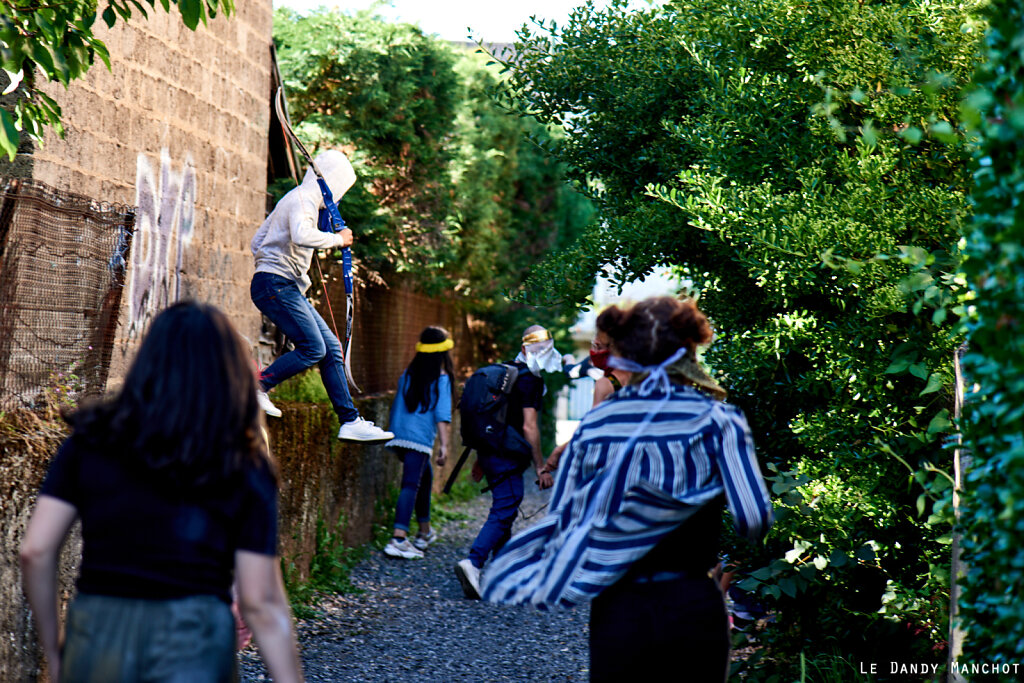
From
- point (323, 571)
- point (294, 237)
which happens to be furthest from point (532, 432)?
point (294, 237)

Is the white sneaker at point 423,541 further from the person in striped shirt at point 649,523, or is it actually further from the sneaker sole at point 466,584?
the person in striped shirt at point 649,523

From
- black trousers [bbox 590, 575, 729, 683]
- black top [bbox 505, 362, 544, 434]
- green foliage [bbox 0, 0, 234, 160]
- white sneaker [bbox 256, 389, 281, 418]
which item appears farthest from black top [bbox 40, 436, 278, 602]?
black top [bbox 505, 362, 544, 434]

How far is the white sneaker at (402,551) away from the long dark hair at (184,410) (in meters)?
6.81

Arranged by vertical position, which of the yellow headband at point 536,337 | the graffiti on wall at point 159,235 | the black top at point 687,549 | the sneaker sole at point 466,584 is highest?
the graffiti on wall at point 159,235

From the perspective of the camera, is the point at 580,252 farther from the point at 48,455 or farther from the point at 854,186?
the point at 48,455

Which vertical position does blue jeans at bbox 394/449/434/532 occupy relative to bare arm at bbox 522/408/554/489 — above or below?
below

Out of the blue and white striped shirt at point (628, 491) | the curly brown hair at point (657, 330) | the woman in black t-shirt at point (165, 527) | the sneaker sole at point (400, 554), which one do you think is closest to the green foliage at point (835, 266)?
the curly brown hair at point (657, 330)

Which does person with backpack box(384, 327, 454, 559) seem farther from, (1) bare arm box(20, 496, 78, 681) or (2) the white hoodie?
(1) bare arm box(20, 496, 78, 681)

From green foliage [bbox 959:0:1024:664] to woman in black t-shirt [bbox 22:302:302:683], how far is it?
1545 mm

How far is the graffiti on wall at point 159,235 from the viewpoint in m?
6.50

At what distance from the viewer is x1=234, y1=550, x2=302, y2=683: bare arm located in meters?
2.32

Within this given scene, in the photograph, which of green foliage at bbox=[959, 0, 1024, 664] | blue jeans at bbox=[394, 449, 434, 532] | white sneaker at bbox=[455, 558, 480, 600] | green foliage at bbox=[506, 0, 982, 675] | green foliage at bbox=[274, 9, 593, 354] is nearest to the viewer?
green foliage at bbox=[959, 0, 1024, 664]

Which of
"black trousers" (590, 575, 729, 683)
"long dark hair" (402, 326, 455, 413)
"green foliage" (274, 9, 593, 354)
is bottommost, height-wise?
"black trousers" (590, 575, 729, 683)

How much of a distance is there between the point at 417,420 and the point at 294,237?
281 centimetres
